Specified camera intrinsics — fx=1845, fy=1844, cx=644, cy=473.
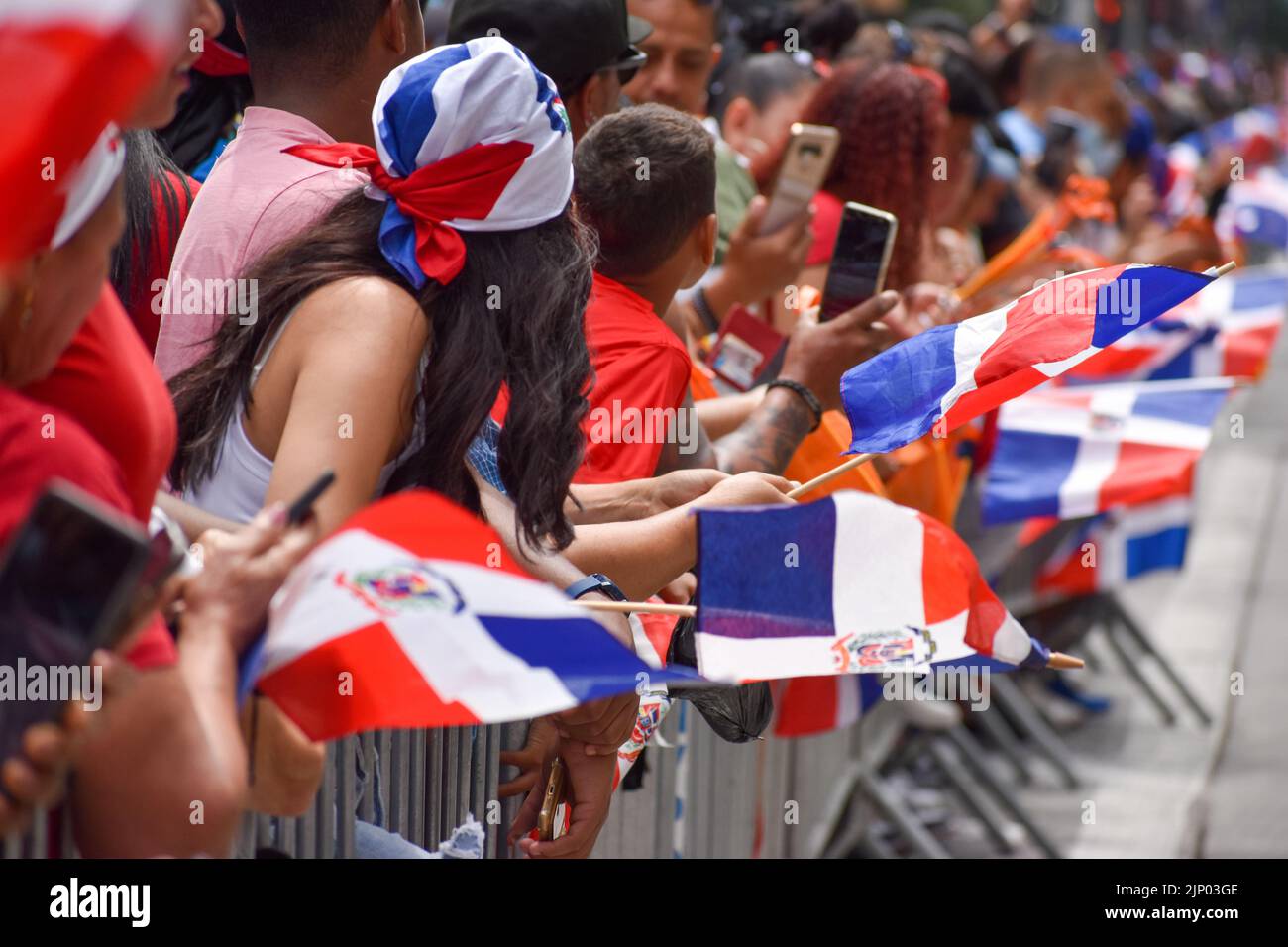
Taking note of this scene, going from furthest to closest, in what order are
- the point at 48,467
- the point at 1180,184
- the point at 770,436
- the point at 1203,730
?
the point at 1180,184, the point at 1203,730, the point at 770,436, the point at 48,467

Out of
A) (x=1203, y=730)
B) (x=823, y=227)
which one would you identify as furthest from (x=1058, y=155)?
(x=823, y=227)

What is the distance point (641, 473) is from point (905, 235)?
210cm

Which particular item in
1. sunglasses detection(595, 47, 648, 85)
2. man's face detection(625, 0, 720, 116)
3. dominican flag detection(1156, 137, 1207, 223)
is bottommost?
sunglasses detection(595, 47, 648, 85)

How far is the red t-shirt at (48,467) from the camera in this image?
67.0 inches

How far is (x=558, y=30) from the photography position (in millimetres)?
3758

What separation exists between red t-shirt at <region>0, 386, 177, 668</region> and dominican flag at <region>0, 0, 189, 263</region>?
0.22 m

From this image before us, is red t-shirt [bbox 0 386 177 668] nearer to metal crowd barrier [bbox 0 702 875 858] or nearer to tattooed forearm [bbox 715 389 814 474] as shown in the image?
metal crowd barrier [bbox 0 702 875 858]

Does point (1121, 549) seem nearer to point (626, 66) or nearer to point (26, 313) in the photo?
point (626, 66)

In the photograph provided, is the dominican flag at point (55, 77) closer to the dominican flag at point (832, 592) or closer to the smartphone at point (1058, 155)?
the dominican flag at point (832, 592)

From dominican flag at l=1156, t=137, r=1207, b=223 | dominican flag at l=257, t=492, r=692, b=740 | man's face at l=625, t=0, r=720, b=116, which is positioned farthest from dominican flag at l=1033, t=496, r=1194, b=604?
dominican flag at l=257, t=492, r=692, b=740

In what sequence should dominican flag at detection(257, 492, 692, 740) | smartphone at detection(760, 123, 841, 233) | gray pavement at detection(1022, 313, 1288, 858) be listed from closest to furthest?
dominican flag at detection(257, 492, 692, 740) < smartphone at detection(760, 123, 841, 233) < gray pavement at detection(1022, 313, 1288, 858)

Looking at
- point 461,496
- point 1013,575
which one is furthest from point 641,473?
point 1013,575

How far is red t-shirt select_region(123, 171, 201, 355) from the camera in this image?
311cm

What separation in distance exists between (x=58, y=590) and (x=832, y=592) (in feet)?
3.94
